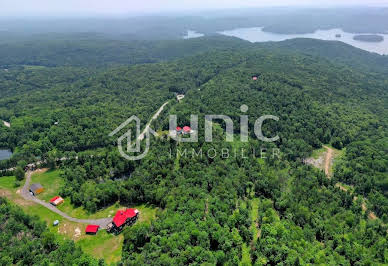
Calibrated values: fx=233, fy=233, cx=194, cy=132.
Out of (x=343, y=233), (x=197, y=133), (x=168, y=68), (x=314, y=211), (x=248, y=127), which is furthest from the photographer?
(x=168, y=68)

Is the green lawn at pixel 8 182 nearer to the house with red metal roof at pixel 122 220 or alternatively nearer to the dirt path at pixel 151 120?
the house with red metal roof at pixel 122 220

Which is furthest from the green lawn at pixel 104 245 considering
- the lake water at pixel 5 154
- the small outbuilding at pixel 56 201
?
the lake water at pixel 5 154

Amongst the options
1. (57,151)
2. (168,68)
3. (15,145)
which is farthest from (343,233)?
(168,68)

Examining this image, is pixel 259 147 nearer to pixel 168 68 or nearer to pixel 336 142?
pixel 336 142

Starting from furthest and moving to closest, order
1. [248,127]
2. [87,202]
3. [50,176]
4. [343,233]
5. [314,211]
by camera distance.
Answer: [248,127] → [50,176] → [87,202] → [314,211] → [343,233]

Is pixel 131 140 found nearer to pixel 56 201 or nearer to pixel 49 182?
pixel 49 182

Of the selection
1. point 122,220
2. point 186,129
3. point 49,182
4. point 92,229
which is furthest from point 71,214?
point 186,129

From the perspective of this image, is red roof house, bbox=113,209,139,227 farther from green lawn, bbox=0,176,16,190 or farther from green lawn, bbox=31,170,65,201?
green lawn, bbox=0,176,16,190
